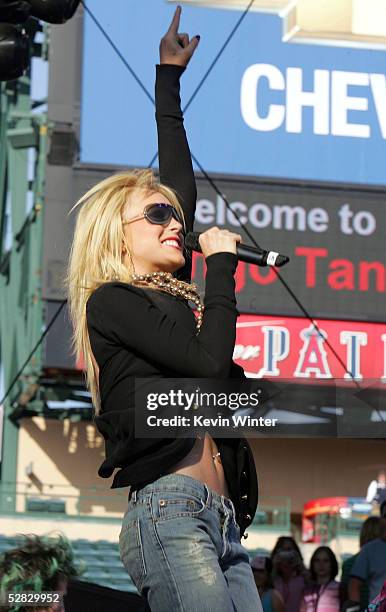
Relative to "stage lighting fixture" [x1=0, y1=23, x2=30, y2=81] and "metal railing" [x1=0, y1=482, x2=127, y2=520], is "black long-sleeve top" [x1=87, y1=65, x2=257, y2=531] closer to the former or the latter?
"stage lighting fixture" [x1=0, y1=23, x2=30, y2=81]

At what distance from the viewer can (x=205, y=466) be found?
257 cm

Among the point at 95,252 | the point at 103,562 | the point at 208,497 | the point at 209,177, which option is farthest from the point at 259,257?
the point at 209,177

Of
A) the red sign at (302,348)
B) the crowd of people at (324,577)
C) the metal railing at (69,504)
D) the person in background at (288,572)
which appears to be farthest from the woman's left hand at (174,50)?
the red sign at (302,348)

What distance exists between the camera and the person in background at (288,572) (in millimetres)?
7133

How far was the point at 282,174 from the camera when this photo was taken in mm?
11016

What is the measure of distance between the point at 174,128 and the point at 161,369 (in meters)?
0.72

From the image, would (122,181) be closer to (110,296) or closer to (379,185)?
(110,296)

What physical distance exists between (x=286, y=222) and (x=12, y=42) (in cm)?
554

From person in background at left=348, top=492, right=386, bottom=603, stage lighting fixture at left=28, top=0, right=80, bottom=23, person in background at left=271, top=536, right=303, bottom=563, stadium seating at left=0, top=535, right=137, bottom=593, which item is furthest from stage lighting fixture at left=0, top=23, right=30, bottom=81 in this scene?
stadium seating at left=0, top=535, right=137, bottom=593

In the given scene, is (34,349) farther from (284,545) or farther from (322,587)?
(322,587)

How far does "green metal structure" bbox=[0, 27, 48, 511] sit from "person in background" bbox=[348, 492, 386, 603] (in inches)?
190

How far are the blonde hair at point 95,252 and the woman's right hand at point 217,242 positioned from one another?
7.0 inches

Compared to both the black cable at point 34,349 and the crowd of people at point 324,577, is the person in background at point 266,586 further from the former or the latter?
the black cable at point 34,349

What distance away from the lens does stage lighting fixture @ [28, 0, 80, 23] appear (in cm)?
555
